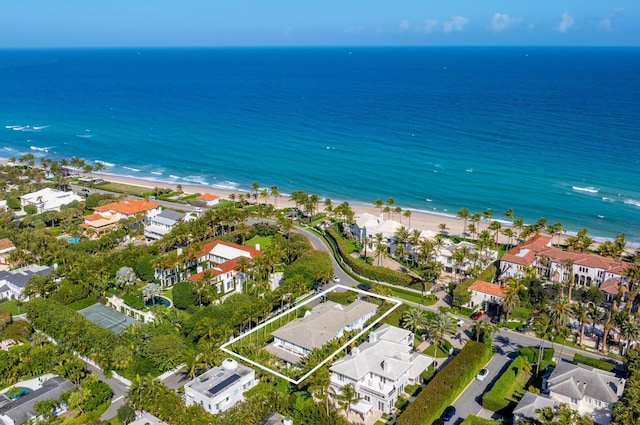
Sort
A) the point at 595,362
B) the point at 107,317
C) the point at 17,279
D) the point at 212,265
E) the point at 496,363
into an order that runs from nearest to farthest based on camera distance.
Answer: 1. the point at 595,362
2. the point at 496,363
3. the point at 107,317
4. the point at 17,279
5. the point at 212,265

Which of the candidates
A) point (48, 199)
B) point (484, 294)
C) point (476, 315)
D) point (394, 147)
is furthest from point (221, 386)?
point (394, 147)

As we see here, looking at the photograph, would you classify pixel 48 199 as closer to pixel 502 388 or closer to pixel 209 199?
pixel 209 199

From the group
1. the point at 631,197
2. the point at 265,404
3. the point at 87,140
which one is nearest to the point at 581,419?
the point at 265,404

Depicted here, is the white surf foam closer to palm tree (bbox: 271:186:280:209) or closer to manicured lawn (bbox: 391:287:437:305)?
manicured lawn (bbox: 391:287:437:305)

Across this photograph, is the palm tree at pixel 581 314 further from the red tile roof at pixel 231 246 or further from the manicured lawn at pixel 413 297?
the red tile roof at pixel 231 246

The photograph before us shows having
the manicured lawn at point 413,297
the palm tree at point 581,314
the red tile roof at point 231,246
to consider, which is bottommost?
the manicured lawn at point 413,297

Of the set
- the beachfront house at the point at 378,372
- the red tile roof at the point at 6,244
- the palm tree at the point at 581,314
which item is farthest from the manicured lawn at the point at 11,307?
the palm tree at the point at 581,314

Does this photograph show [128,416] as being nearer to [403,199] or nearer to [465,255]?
[465,255]
